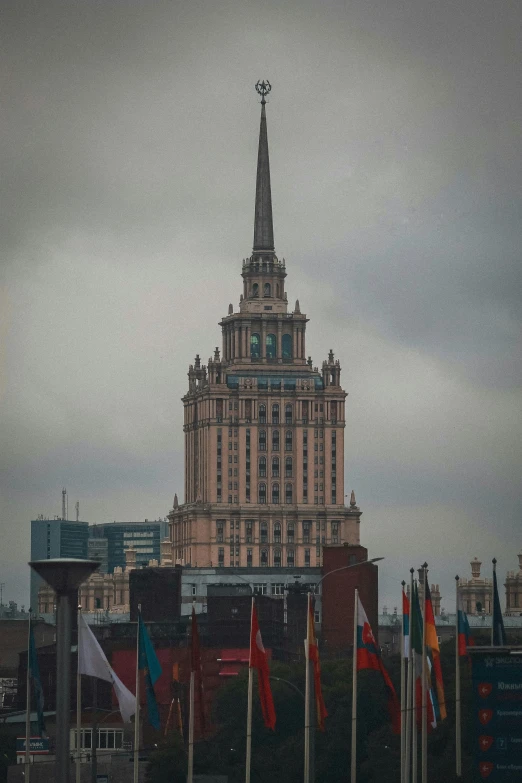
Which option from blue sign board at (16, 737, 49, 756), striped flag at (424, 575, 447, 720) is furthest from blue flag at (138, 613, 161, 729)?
blue sign board at (16, 737, 49, 756)

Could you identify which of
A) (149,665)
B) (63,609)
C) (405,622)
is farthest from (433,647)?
(63,609)

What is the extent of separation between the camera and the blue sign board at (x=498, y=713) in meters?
93.5

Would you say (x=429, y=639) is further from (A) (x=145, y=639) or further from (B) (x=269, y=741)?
(B) (x=269, y=741)

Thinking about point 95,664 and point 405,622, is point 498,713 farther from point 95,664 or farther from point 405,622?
point 405,622

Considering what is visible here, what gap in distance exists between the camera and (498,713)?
9381 cm

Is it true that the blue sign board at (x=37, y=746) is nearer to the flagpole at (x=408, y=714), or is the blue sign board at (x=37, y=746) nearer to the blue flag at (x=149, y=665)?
the blue flag at (x=149, y=665)

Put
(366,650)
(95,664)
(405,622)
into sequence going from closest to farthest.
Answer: (95,664), (366,650), (405,622)

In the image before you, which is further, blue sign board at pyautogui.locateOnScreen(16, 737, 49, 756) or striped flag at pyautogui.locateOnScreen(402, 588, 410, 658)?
blue sign board at pyautogui.locateOnScreen(16, 737, 49, 756)

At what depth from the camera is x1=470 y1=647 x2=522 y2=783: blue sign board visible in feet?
307

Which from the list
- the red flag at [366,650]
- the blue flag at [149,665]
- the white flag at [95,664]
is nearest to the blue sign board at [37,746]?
the blue flag at [149,665]

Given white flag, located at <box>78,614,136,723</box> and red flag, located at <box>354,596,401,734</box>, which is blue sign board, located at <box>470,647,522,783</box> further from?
red flag, located at <box>354,596,401,734</box>

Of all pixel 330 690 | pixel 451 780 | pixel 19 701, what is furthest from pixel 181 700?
pixel 451 780

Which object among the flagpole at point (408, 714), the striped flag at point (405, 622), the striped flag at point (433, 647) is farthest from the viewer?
the striped flag at point (405, 622)

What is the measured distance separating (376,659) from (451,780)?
9.13 meters
